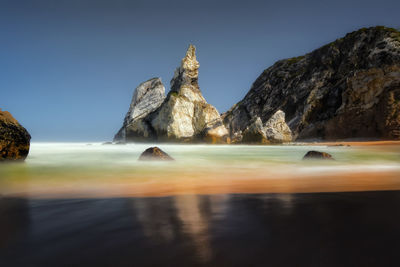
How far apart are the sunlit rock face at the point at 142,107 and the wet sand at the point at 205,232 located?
115 ft

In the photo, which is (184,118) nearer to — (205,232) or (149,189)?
(149,189)

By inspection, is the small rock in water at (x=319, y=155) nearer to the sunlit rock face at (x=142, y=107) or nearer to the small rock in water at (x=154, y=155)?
the small rock in water at (x=154, y=155)

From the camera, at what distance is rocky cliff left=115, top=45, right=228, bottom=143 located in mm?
34000

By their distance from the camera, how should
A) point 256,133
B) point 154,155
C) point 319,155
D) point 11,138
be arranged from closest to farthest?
point 11,138, point 154,155, point 319,155, point 256,133

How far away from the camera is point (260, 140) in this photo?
3011 cm

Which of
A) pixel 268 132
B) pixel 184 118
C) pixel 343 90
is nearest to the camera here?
pixel 268 132

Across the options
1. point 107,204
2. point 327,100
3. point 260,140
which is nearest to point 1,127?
point 107,204

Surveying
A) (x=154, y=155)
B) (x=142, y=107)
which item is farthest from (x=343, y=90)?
(x=154, y=155)

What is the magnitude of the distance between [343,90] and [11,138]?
Answer: 36.8m

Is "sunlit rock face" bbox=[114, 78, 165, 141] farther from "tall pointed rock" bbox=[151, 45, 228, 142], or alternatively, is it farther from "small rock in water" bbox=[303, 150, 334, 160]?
"small rock in water" bbox=[303, 150, 334, 160]

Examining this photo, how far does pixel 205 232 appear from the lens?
2.33 m

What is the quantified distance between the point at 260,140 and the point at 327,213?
27.8m

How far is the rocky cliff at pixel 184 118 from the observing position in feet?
112

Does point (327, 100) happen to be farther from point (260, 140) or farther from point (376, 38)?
point (260, 140)
